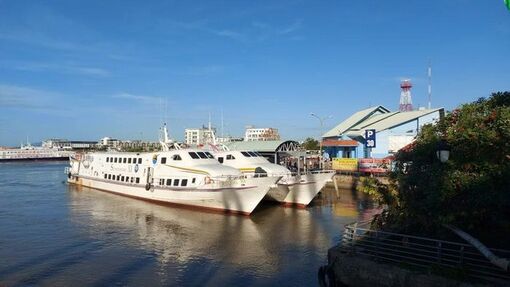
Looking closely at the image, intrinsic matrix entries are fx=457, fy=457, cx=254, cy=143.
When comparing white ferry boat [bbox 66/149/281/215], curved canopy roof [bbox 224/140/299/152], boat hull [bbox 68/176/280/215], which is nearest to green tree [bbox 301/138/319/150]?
curved canopy roof [bbox 224/140/299/152]

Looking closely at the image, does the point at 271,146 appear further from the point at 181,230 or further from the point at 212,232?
the point at 212,232

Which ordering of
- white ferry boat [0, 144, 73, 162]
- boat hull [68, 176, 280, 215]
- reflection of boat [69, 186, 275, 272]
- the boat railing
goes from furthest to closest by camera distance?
white ferry boat [0, 144, 73, 162], boat hull [68, 176, 280, 215], reflection of boat [69, 186, 275, 272], the boat railing

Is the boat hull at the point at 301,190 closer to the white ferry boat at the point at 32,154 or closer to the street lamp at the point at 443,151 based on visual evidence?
the street lamp at the point at 443,151

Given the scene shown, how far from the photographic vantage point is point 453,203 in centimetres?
1184

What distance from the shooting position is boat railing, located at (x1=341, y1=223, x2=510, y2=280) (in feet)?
36.8

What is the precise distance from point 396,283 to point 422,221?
1799 millimetres

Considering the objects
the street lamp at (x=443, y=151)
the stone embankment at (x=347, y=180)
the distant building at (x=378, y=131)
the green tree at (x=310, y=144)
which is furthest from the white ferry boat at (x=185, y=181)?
the green tree at (x=310, y=144)

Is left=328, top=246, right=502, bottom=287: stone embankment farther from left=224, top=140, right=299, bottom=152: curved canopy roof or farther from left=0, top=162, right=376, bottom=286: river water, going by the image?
left=224, top=140, right=299, bottom=152: curved canopy roof

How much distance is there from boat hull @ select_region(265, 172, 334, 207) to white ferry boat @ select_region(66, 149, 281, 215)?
3738 mm

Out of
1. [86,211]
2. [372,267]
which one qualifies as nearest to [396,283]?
[372,267]

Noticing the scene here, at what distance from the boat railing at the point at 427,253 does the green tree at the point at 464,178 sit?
A: 589 millimetres

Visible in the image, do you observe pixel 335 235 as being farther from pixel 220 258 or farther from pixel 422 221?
pixel 422 221

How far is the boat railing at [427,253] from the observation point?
1122cm

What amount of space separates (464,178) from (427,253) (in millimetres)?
2780
